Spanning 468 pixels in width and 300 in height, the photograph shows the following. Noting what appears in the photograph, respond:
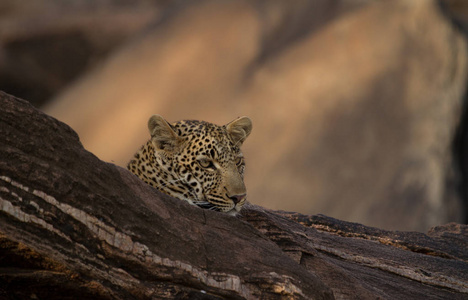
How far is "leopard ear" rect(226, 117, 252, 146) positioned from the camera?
33.5 ft

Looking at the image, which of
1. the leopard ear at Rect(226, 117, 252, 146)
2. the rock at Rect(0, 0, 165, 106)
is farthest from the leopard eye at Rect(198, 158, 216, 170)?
the rock at Rect(0, 0, 165, 106)

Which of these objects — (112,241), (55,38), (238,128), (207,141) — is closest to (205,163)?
(207,141)

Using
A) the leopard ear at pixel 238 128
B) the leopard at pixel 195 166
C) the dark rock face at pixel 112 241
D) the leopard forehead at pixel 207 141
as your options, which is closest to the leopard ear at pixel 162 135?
the leopard at pixel 195 166

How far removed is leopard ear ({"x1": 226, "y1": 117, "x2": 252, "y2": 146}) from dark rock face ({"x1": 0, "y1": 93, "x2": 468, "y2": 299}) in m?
1.44

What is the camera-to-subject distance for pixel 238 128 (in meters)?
10.3

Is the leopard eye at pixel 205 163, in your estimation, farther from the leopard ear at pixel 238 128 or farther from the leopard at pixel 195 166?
the leopard ear at pixel 238 128

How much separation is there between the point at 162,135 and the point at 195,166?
568mm

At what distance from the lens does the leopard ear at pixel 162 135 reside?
9.56 m

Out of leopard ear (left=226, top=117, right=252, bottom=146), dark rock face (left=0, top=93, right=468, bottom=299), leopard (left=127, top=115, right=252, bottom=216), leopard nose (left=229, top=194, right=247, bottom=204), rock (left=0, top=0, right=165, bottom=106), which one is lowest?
dark rock face (left=0, top=93, right=468, bottom=299)

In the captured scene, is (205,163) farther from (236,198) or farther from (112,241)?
(112,241)

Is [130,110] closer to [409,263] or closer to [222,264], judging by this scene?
[409,263]

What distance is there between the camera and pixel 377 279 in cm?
1031

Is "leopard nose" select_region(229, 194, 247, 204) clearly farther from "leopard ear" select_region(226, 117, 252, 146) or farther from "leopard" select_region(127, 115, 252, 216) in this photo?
"leopard ear" select_region(226, 117, 252, 146)

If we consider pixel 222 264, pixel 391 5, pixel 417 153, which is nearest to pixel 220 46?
pixel 391 5
